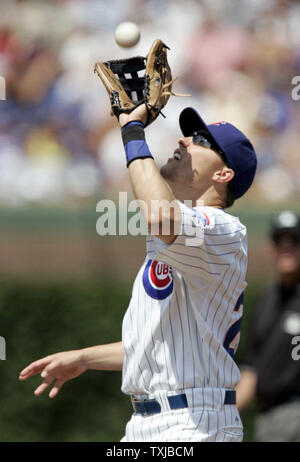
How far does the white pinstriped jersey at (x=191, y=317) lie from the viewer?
2.66m

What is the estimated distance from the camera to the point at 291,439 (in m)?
4.23

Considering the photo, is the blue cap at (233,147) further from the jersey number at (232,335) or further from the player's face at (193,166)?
the jersey number at (232,335)

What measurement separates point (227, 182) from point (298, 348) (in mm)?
1855

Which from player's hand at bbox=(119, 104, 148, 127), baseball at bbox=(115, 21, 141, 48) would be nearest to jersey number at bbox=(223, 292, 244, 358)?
player's hand at bbox=(119, 104, 148, 127)

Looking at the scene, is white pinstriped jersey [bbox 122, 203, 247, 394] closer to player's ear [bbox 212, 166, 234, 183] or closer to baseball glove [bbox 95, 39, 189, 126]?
player's ear [bbox 212, 166, 234, 183]

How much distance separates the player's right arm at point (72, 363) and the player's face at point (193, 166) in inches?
31.2

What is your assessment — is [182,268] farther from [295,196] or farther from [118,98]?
[295,196]

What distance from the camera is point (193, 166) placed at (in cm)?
294

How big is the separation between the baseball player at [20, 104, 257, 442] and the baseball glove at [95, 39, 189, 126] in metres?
0.04

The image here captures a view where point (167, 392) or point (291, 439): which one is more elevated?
point (167, 392)

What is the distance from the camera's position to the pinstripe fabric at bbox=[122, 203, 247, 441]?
265 cm

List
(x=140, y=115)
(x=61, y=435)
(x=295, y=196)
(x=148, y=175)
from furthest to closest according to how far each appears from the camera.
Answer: (x=295, y=196), (x=61, y=435), (x=140, y=115), (x=148, y=175)

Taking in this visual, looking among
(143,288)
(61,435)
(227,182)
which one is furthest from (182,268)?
(61,435)

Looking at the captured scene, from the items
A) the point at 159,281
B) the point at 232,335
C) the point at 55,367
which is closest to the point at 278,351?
the point at 232,335
